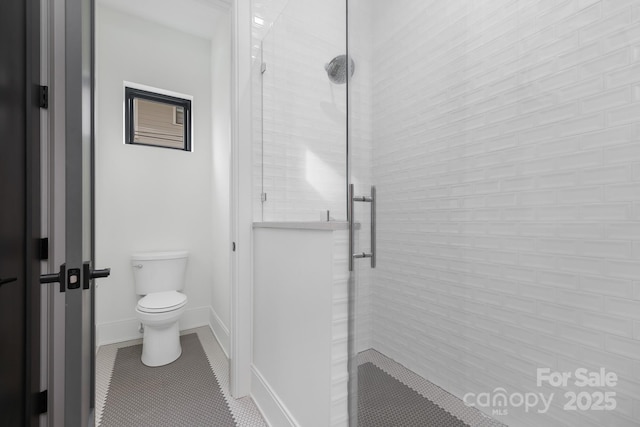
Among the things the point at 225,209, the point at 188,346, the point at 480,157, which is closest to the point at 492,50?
the point at 480,157

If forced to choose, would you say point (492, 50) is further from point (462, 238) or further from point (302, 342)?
point (302, 342)

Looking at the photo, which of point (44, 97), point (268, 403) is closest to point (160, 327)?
point (268, 403)

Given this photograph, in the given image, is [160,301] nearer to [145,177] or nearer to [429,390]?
[145,177]

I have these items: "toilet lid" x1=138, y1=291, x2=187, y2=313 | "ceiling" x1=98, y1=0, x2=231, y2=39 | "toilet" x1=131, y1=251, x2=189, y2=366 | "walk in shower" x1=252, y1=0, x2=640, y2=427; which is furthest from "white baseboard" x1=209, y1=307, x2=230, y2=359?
"ceiling" x1=98, y1=0, x2=231, y2=39

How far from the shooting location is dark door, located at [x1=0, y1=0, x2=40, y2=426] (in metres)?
0.64

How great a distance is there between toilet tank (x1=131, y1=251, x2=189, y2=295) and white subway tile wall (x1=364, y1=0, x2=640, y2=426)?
1950 millimetres

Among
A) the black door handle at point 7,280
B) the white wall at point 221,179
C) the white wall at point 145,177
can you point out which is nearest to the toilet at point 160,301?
the white wall at point 145,177

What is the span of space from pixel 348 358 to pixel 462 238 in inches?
24.5

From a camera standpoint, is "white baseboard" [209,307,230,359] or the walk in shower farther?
"white baseboard" [209,307,230,359]

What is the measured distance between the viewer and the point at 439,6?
1060mm

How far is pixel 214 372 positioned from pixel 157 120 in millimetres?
2174

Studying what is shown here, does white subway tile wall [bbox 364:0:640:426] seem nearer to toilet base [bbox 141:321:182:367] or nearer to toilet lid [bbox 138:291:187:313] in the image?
toilet lid [bbox 138:291:187:313]

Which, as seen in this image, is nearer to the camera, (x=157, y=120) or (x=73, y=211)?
(x=73, y=211)

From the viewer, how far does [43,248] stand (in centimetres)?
87
